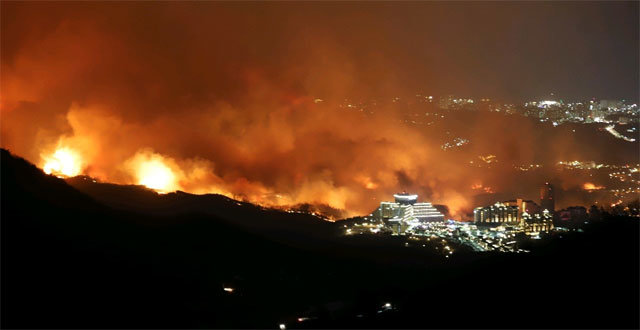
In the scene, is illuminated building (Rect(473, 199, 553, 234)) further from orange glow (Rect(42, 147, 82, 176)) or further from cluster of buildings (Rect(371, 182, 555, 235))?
orange glow (Rect(42, 147, 82, 176))

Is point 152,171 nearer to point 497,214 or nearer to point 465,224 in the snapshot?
point 465,224

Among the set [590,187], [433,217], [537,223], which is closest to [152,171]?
[433,217]

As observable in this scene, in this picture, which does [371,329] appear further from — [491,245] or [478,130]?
[478,130]

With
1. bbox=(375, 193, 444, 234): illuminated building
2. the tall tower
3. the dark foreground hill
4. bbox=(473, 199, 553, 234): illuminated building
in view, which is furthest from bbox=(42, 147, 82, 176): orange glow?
the tall tower

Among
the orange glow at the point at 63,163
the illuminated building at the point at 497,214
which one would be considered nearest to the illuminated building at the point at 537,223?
the illuminated building at the point at 497,214

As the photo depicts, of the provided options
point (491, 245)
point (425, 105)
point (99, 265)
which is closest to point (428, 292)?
point (99, 265)

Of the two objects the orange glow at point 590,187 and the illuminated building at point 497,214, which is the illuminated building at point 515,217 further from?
the orange glow at point 590,187

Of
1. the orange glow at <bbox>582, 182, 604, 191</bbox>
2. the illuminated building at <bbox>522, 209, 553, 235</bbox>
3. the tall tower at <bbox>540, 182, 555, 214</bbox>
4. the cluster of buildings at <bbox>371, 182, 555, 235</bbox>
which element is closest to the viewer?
the cluster of buildings at <bbox>371, 182, 555, 235</bbox>
